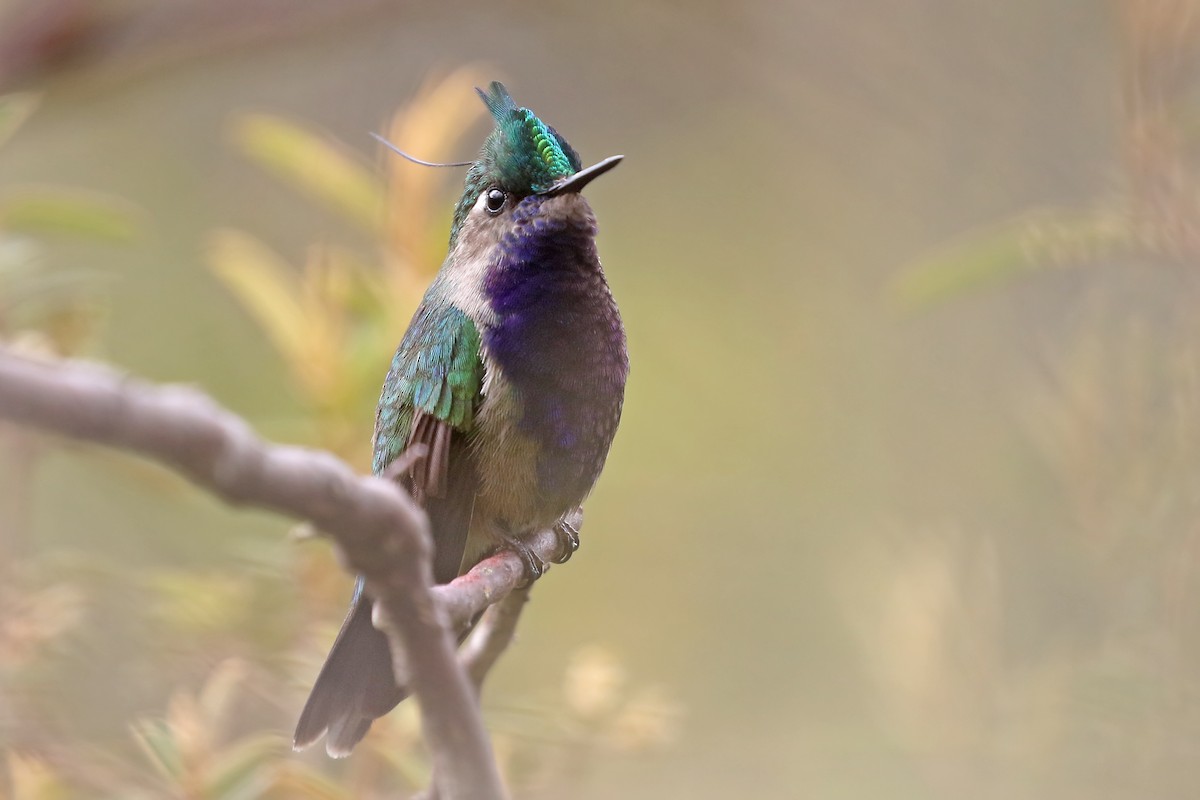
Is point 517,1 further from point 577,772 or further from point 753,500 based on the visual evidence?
point 577,772

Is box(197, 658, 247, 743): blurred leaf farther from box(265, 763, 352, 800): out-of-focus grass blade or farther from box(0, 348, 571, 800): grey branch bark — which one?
box(0, 348, 571, 800): grey branch bark

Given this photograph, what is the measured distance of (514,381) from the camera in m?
2.34

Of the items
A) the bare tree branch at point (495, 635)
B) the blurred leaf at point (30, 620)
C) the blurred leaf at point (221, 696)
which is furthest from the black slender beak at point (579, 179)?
the blurred leaf at point (30, 620)

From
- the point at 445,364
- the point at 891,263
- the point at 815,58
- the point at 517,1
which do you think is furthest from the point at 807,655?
the point at 445,364

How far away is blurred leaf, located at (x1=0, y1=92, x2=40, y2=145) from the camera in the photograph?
Answer: 2.32 metres

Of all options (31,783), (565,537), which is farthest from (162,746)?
(565,537)

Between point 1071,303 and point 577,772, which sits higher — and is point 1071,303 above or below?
above

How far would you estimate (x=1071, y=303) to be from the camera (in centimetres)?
440

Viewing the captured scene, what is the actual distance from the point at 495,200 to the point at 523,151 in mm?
122

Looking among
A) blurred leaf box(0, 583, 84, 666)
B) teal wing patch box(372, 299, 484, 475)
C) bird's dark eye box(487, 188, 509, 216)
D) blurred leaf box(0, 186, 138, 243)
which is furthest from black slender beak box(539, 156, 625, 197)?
blurred leaf box(0, 583, 84, 666)

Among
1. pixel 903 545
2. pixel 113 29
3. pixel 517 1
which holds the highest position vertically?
pixel 517 1

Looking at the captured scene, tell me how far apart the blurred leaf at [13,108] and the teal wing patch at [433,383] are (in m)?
0.81

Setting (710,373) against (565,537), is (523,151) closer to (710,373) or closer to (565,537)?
(565,537)

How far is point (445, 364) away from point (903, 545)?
73.8 inches
